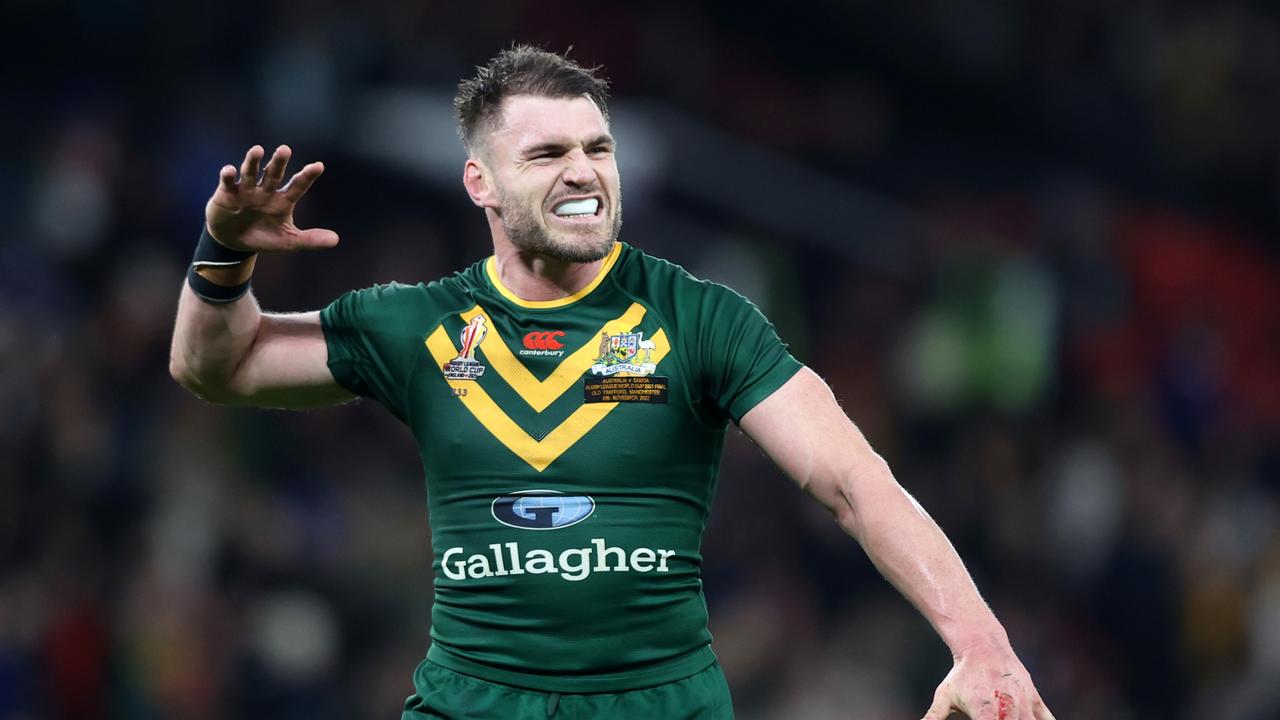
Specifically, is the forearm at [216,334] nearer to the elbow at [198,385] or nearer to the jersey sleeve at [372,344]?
the elbow at [198,385]

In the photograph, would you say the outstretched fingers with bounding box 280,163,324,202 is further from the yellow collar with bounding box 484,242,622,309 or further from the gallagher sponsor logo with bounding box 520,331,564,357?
the gallagher sponsor logo with bounding box 520,331,564,357

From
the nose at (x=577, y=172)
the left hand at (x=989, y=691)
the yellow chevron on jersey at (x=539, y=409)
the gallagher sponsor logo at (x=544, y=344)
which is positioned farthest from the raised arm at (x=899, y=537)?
the nose at (x=577, y=172)

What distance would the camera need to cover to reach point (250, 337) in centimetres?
454

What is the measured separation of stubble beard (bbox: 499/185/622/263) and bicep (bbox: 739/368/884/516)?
55cm

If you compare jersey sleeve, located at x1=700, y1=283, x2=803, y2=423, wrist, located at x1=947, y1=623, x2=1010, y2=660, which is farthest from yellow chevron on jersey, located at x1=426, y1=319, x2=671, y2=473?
wrist, located at x1=947, y1=623, x2=1010, y2=660

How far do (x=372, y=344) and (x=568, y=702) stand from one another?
3.39 feet

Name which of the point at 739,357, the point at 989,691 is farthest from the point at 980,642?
the point at 739,357

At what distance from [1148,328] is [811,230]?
245 centimetres

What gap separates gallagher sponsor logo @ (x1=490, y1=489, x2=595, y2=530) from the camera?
4152mm

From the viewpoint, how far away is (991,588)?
1006 centimetres

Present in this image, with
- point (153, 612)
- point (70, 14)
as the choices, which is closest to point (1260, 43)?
point (70, 14)

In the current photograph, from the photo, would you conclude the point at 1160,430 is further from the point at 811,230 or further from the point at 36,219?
the point at 36,219

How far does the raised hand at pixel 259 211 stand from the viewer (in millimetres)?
4250

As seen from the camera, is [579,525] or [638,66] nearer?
[579,525]
